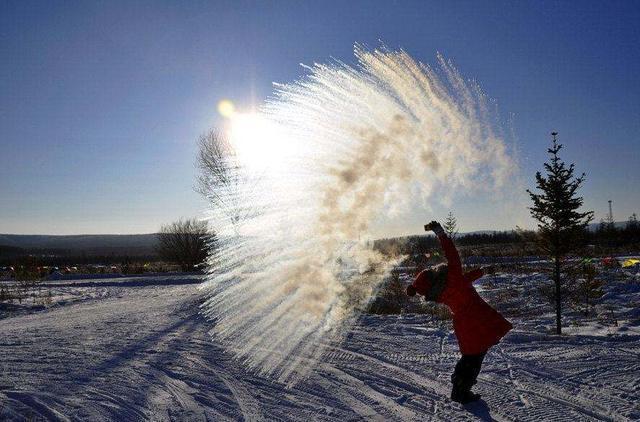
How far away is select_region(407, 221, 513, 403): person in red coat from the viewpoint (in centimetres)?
531

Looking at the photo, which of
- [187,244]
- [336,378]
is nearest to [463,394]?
[336,378]

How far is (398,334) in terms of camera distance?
9.95 meters

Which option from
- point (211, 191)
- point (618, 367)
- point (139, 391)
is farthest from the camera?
point (211, 191)

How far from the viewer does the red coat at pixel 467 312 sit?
5.31 m

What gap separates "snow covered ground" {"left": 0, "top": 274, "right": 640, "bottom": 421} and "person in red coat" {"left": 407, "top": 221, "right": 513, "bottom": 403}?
1.12 ft

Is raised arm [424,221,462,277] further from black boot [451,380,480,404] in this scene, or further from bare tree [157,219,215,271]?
bare tree [157,219,215,271]

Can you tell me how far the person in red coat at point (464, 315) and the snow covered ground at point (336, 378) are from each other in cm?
34

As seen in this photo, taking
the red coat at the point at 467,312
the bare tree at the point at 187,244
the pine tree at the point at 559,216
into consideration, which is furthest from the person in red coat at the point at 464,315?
the bare tree at the point at 187,244

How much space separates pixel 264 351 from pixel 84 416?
365 centimetres

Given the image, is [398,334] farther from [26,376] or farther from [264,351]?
[26,376]

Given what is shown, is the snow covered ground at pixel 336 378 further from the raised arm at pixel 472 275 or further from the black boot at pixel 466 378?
the raised arm at pixel 472 275

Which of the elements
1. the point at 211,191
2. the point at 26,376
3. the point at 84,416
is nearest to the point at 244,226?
the point at 211,191

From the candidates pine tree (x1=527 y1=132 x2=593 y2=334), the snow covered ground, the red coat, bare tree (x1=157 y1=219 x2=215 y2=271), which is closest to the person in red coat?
the red coat

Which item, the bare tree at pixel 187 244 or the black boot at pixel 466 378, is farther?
the bare tree at pixel 187 244
